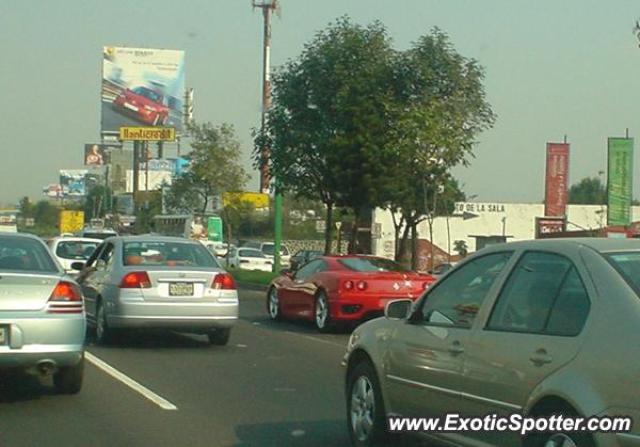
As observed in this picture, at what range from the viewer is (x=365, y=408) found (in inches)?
324

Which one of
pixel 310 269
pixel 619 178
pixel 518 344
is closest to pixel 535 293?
pixel 518 344

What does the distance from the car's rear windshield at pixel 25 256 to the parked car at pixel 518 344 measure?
407 centimetres

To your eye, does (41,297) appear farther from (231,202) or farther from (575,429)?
(231,202)

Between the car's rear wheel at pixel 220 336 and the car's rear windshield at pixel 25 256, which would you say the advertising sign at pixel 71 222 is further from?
the car's rear windshield at pixel 25 256

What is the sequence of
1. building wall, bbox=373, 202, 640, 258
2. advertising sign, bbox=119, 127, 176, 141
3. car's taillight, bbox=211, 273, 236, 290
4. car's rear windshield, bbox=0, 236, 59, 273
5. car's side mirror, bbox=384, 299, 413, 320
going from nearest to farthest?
car's side mirror, bbox=384, 299, 413, 320, car's rear windshield, bbox=0, 236, 59, 273, car's taillight, bbox=211, 273, 236, 290, building wall, bbox=373, 202, 640, 258, advertising sign, bbox=119, 127, 176, 141

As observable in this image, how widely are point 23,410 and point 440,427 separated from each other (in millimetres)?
4524

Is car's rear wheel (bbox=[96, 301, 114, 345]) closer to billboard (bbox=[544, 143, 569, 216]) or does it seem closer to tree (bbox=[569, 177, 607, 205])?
billboard (bbox=[544, 143, 569, 216])

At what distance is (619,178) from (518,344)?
88.9ft

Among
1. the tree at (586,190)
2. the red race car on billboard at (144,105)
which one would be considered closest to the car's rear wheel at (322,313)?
the red race car on billboard at (144,105)

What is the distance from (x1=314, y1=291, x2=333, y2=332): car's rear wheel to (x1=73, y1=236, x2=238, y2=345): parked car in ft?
8.70

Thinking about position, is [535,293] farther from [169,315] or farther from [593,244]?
[169,315]

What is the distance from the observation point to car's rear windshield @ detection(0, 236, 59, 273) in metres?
11.0

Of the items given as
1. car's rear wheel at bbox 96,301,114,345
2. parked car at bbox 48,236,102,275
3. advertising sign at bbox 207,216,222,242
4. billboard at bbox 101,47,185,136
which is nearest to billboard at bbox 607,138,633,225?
parked car at bbox 48,236,102,275

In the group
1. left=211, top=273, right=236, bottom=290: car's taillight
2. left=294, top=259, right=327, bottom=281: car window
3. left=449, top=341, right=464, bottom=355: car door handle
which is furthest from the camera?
left=294, top=259, right=327, bottom=281: car window
